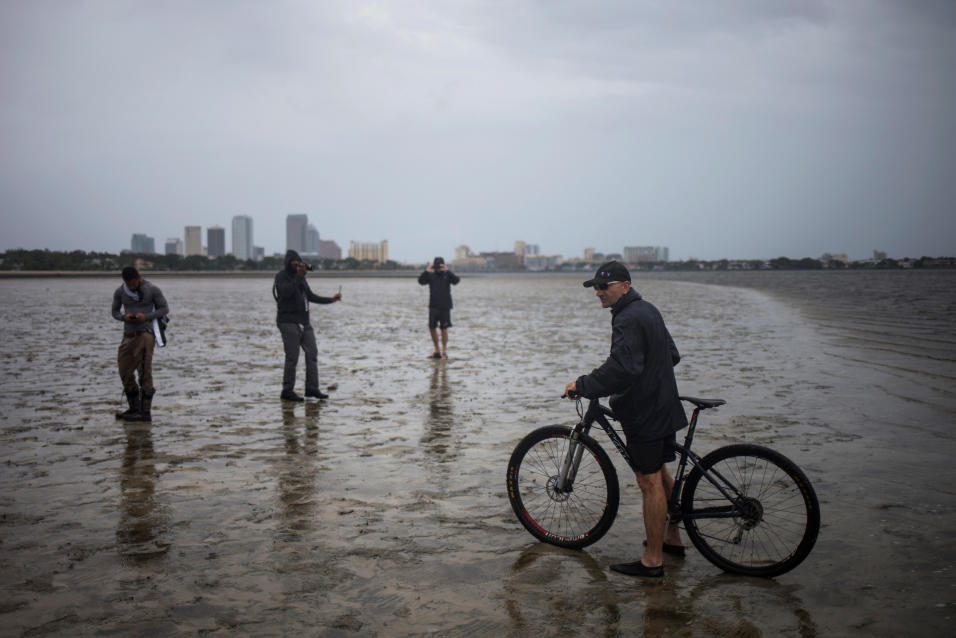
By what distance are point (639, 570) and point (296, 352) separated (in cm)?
767

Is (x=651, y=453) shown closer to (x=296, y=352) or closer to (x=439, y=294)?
(x=296, y=352)

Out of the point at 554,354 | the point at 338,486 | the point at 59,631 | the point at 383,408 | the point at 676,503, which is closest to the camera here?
the point at 59,631

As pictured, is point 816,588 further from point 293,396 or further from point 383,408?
point 293,396

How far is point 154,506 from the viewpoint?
19.8ft

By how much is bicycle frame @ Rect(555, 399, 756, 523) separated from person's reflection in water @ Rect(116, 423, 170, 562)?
317 cm

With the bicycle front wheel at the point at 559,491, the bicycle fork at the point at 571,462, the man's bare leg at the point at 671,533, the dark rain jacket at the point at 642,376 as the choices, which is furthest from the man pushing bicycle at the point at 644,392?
the bicycle fork at the point at 571,462

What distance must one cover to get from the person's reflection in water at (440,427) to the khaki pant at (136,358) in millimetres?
4045

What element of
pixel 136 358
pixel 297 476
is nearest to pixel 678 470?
pixel 297 476

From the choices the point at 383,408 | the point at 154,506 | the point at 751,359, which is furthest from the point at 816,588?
the point at 751,359

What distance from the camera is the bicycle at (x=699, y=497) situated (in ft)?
14.9

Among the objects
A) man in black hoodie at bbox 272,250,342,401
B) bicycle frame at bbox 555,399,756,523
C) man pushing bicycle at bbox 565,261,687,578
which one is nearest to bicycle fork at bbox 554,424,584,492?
bicycle frame at bbox 555,399,756,523

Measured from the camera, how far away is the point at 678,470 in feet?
16.1

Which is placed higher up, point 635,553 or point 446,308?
point 446,308

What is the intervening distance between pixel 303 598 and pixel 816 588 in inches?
137
